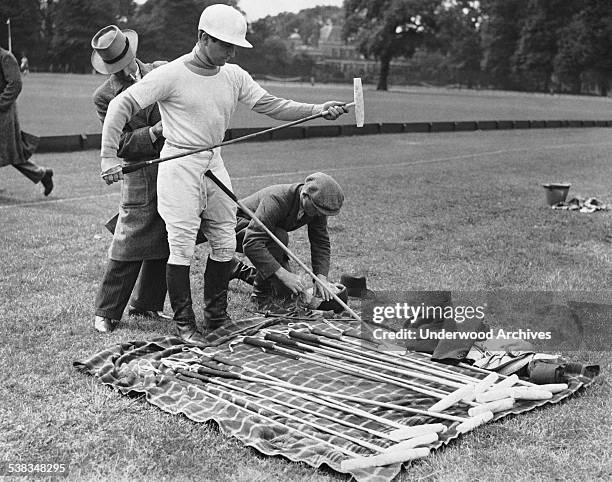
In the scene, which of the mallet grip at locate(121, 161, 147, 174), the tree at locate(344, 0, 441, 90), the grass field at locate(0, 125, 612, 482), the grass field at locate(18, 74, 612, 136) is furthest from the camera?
the tree at locate(344, 0, 441, 90)

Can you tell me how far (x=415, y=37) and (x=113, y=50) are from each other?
66013 millimetres

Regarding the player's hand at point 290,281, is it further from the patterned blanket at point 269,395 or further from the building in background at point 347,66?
the building in background at point 347,66

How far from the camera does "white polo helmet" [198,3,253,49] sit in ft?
16.8

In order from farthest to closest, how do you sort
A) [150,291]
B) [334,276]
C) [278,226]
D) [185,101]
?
[334,276] → [278,226] → [150,291] → [185,101]

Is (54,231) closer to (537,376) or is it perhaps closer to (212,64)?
(212,64)

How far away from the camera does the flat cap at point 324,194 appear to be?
580 cm

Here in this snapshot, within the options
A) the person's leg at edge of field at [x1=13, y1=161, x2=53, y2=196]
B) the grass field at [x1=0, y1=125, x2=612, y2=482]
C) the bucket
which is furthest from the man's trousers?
the bucket

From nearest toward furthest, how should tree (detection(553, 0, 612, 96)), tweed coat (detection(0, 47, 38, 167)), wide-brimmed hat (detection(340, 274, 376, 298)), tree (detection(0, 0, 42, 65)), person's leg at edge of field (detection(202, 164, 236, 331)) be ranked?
person's leg at edge of field (detection(202, 164, 236, 331)) < wide-brimmed hat (detection(340, 274, 376, 298)) < tweed coat (detection(0, 47, 38, 167)) < tree (detection(0, 0, 42, 65)) < tree (detection(553, 0, 612, 96))

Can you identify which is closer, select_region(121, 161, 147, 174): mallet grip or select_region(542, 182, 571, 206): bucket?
select_region(121, 161, 147, 174): mallet grip

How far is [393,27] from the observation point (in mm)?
67688

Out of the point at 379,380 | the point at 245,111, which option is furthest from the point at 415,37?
the point at 379,380

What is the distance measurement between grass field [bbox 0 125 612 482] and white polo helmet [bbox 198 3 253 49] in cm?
207

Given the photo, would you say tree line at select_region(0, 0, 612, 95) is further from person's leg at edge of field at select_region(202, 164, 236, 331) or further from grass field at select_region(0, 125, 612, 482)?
person's leg at edge of field at select_region(202, 164, 236, 331)

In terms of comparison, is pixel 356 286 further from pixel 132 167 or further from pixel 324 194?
pixel 132 167
